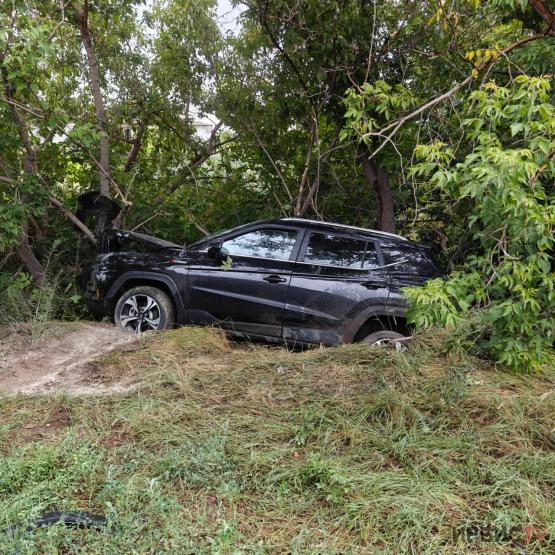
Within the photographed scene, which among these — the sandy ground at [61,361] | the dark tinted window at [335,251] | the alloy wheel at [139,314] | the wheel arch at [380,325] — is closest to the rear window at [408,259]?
the dark tinted window at [335,251]

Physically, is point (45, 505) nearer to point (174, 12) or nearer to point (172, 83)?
point (172, 83)

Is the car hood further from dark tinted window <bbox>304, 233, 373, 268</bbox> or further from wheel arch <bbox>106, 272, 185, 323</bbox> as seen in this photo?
dark tinted window <bbox>304, 233, 373, 268</bbox>

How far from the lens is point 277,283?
19.1 feet

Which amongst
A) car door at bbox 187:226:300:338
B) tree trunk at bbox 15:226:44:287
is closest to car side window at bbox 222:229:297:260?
car door at bbox 187:226:300:338

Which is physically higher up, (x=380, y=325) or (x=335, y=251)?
(x=335, y=251)

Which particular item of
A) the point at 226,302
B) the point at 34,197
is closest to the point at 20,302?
the point at 34,197

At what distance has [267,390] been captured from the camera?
4.49 metres

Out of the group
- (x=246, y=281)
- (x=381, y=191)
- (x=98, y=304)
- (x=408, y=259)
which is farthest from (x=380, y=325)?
(x=98, y=304)

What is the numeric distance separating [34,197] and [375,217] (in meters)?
5.34

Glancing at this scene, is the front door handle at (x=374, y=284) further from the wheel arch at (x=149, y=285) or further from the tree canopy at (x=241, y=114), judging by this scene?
the wheel arch at (x=149, y=285)

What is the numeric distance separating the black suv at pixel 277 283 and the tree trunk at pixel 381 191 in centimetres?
228

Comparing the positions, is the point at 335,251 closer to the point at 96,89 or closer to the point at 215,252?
the point at 215,252

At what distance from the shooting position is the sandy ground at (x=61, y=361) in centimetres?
469

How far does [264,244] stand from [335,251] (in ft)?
2.61
